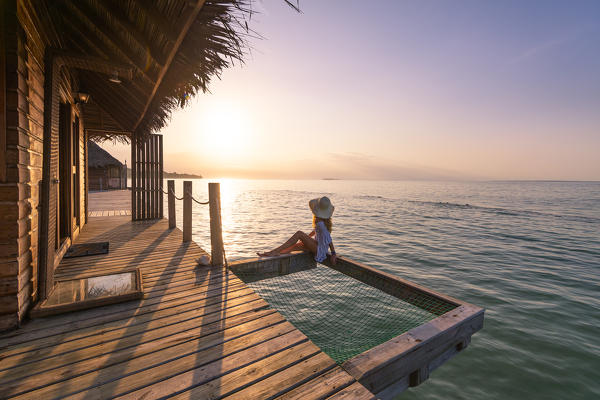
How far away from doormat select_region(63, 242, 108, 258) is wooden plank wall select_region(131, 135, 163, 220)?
3.65 meters

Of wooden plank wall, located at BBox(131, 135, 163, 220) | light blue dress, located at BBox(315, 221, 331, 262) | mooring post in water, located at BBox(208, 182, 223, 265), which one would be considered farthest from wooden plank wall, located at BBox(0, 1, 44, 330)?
wooden plank wall, located at BBox(131, 135, 163, 220)

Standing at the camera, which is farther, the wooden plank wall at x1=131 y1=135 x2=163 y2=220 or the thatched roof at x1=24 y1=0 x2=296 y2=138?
the wooden plank wall at x1=131 y1=135 x2=163 y2=220

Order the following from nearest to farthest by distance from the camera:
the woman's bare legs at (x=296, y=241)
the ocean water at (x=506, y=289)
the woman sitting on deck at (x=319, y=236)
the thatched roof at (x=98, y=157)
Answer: the ocean water at (x=506, y=289), the woman sitting on deck at (x=319, y=236), the woman's bare legs at (x=296, y=241), the thatched roof at (x=98, y=157)

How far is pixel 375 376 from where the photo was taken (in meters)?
2.22

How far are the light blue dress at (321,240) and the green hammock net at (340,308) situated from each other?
113 centimetres

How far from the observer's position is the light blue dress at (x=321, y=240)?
17.1ft

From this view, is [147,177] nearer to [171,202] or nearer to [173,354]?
[171,202]

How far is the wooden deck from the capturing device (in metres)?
1.85

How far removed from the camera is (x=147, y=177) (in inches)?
374

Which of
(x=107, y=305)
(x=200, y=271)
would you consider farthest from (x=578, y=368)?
(x=107, y=305)

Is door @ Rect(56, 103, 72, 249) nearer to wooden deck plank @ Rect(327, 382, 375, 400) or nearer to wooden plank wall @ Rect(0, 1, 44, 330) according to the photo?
wooden plank wall @ Rect(0, 1, 44, 330)

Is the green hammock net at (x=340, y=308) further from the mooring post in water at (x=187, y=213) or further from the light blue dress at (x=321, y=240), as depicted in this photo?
the mooring post in water at (x=187, y=213)

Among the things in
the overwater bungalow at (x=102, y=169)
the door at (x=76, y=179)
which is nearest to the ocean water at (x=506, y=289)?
the door at (x=76, y=179)

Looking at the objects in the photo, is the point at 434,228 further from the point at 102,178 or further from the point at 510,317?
Answer: the point at 102,178
